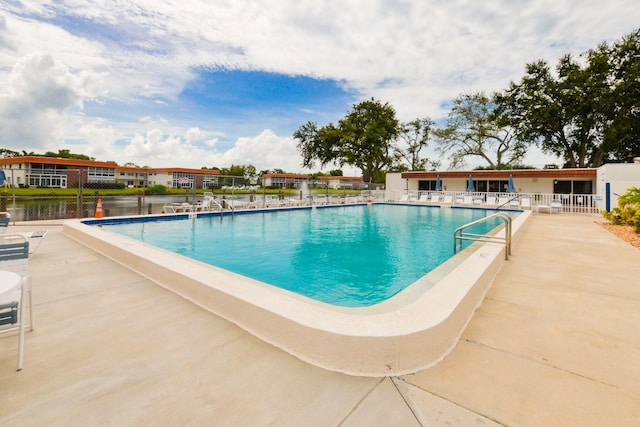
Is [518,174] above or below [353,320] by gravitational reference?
above

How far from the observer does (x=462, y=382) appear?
1.96 m

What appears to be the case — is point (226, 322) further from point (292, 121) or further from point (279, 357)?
point (292, 121)

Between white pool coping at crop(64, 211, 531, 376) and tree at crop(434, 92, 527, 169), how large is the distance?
37.5 m

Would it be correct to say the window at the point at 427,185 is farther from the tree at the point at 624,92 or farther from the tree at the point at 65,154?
the tree at the point at 65,154

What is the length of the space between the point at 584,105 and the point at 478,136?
996 centimetres

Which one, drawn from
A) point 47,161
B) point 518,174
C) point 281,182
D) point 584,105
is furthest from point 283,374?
point 47,161

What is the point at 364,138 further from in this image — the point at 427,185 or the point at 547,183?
the point at 547,183

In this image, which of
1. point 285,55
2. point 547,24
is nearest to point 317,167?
point 285,55

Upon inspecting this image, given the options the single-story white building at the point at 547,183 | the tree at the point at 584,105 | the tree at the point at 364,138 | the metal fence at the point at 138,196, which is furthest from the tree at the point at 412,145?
the metal fence at the point at 138,196

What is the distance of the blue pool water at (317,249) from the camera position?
548 centimetres

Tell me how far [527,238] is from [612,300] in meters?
4.91

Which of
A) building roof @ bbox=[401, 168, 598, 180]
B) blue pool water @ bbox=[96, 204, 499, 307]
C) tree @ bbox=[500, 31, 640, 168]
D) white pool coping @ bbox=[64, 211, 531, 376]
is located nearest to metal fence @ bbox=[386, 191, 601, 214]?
building roof @ bbox=[401, 168, 598, 180]

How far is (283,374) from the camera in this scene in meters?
2.04

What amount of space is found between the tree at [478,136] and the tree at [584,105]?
2.21m
